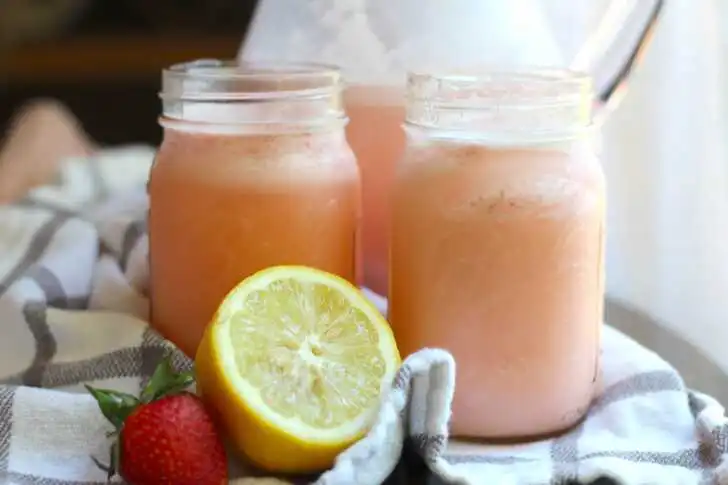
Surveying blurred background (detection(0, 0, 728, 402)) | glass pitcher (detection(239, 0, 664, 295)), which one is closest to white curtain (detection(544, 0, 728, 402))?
blurred background (detection(0, 0, 728, 402))

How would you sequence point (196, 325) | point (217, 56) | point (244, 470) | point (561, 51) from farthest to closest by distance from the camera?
1. point (217, 56)
2. point (561, 51)
3. point (196, 325)
4. point (244, 470)

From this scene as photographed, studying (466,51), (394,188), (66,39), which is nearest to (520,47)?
(466,51)

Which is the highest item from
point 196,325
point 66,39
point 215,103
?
point 215,103

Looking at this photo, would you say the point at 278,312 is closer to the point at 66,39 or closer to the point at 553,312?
the point at 553,312

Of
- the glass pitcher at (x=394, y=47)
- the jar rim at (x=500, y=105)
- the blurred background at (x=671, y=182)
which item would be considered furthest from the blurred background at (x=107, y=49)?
the jar rim at (x=500, y=105)

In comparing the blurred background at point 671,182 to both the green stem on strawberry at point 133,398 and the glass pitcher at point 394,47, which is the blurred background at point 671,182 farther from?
the green stem on strawberry at point 133,398

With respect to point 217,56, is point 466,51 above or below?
above

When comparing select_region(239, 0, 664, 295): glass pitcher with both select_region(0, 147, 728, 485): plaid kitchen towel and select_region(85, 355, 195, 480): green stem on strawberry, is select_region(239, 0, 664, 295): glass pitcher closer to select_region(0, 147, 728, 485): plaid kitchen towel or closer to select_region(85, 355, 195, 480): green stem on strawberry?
select_region(0, 147, 728, 485): plaid kitchen towel

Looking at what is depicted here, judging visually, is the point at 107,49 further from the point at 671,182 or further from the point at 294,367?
the point at 294,367
